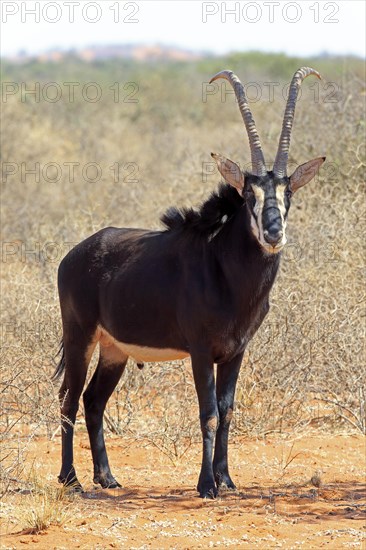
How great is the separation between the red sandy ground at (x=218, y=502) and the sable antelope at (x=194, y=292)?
322 mm

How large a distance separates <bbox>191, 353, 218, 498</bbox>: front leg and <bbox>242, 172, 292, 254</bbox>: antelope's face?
2.97ft

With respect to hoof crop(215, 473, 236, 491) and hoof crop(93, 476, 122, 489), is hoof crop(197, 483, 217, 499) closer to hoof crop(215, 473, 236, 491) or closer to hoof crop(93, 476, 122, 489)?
hoof crop(215, 473, 236, 491)

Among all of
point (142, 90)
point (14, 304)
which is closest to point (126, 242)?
point (14, 304)

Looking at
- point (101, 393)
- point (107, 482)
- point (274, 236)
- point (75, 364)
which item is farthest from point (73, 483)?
point (274, 236)

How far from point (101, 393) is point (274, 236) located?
7.07 feet

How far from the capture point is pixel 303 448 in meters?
8.64

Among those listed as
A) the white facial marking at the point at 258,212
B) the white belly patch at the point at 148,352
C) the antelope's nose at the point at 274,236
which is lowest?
the white belly patch at the point at 148,352

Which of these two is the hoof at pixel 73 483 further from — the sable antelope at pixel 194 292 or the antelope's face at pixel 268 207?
the antelope's face at pixel 268 207

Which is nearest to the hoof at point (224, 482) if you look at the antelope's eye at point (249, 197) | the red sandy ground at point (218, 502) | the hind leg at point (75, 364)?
the red sandy ground at point (218, 502)

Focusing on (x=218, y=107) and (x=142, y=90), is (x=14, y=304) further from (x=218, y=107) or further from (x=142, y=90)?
(x=142, y=90)

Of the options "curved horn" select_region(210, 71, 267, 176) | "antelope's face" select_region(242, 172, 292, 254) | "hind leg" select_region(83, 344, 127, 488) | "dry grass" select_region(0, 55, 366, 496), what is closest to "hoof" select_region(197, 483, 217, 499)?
"hind leg" select_region(83, 344, 127, 488)

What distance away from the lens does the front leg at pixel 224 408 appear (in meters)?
7.27

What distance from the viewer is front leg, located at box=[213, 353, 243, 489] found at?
727 centimetres

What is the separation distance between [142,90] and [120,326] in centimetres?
2319
